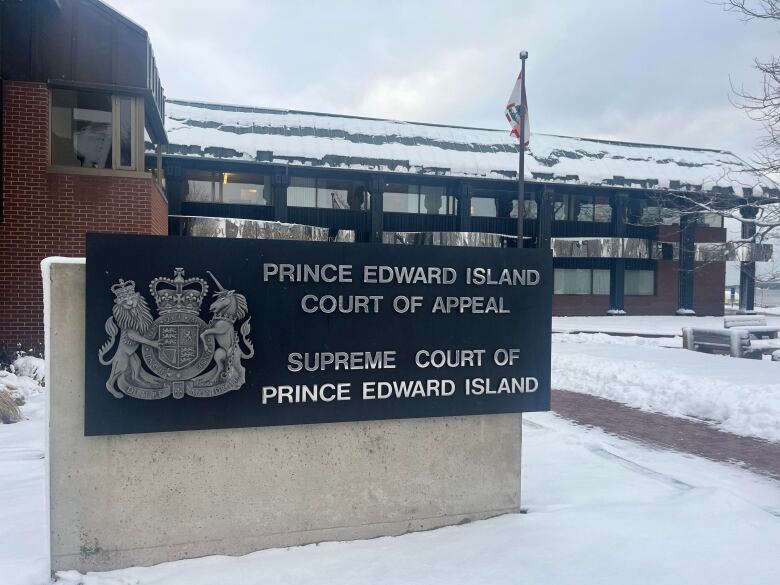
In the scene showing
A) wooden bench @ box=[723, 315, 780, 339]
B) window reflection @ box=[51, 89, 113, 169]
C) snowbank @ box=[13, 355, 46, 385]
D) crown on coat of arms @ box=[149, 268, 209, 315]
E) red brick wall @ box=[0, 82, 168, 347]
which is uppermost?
window reflection @ box=[51, 89, 113, 169]

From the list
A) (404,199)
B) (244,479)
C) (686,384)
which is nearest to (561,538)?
(244,479)

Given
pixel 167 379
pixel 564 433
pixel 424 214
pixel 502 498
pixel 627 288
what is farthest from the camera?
pixel 627 288

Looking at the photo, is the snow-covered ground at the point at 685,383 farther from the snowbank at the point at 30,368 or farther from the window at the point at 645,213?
the window at the point at 645,213

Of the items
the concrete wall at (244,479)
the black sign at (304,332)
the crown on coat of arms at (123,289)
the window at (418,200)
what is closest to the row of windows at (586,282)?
the window at (418,200)

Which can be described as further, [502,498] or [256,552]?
[502,498]

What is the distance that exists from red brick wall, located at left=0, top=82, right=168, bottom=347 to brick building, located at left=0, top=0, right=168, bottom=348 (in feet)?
0.06

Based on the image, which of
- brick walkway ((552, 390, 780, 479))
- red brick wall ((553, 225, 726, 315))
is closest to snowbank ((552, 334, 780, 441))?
brick walkway ((552, 390, 780, 479))

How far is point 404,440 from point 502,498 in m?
1.03

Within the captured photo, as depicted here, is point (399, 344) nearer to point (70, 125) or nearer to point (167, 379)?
point (167, 379)

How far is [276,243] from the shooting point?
4.31 metres

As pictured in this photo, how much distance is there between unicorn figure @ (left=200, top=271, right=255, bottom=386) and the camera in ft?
13.6

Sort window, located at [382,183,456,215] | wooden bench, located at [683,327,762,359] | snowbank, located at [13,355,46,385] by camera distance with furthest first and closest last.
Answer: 1. window, located at [382,183,456,215]
2. wooden bench, located at [683,327,762,359]
3. snowbank, located at [13,355,46,385]

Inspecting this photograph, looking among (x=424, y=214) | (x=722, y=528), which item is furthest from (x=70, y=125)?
(x=424, y=214)

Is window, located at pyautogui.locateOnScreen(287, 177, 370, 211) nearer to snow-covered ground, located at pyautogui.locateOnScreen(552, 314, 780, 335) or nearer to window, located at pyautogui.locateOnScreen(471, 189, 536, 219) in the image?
window, located at pyautogui.locateOnScreen(471, 189, 536, 219)
